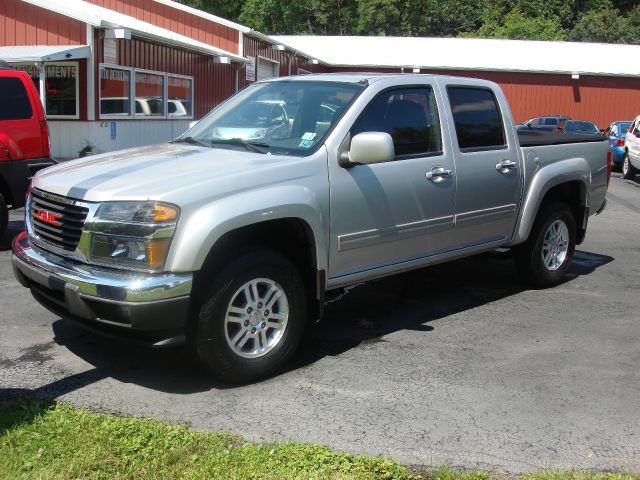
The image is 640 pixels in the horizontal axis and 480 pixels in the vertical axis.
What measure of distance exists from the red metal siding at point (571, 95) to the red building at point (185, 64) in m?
0.05

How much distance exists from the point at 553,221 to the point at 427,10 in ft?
187

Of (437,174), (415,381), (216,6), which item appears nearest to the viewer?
(415,381)

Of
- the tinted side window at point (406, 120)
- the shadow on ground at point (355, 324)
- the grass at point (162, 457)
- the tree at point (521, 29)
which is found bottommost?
the grass at point (162, 457)

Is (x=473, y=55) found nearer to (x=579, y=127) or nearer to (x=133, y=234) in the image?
(x=579, y=127)

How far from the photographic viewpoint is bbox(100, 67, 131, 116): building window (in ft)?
56.5

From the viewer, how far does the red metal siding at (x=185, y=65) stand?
59.2 feet

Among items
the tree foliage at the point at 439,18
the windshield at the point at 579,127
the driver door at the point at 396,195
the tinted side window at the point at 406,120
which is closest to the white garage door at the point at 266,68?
the windshield at the point at 579,127

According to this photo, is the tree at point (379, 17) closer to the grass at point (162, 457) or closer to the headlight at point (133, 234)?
the headlight at point (133, 234)

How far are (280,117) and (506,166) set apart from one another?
2.09 meters

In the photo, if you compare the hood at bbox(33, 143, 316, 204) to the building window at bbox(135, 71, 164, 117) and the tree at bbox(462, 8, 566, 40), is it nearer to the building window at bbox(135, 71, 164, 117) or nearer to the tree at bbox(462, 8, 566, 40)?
the building window at bbox(135, 71, 164, 117)

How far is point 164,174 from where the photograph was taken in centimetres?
450

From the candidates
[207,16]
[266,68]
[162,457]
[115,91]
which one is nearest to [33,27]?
[115,91]

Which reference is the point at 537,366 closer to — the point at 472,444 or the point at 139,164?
the point at 472,444

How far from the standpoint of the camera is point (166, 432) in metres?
3.82
